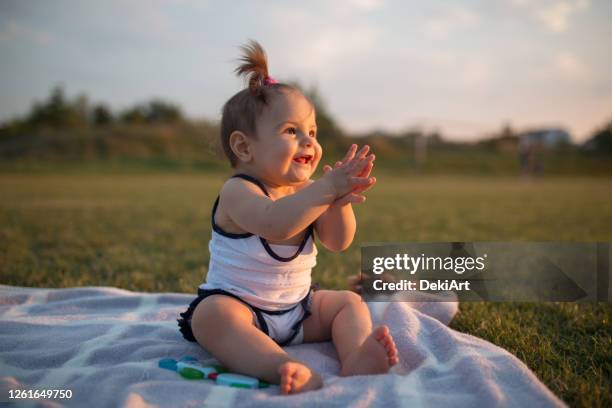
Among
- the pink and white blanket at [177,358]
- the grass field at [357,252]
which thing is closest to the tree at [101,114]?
the grass field at [357,252]

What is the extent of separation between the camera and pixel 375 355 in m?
1.38

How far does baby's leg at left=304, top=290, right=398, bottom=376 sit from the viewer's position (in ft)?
4.51

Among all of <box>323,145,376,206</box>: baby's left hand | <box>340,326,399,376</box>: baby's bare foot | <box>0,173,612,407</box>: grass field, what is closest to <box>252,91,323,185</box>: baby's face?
<box>323,145,376,206</box>: baby's left hand

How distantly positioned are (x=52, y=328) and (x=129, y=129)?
95.2 ft

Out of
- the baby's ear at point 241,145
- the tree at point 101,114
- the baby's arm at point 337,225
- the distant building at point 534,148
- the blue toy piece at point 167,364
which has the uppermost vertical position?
the tree at point 101,114

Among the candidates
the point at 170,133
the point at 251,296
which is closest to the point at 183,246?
the point at 251,296

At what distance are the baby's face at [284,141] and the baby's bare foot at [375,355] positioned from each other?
563 millimetres

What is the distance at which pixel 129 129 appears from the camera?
94.7 ft

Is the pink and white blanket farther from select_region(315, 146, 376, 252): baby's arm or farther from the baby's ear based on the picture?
the baby's ear

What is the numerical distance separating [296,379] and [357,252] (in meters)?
2.60

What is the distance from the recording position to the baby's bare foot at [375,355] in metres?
1.36

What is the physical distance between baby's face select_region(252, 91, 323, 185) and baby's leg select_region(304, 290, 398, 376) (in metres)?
0.45

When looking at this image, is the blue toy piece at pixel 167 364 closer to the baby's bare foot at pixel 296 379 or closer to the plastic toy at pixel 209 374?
the plastic toy at pixel 209 374
